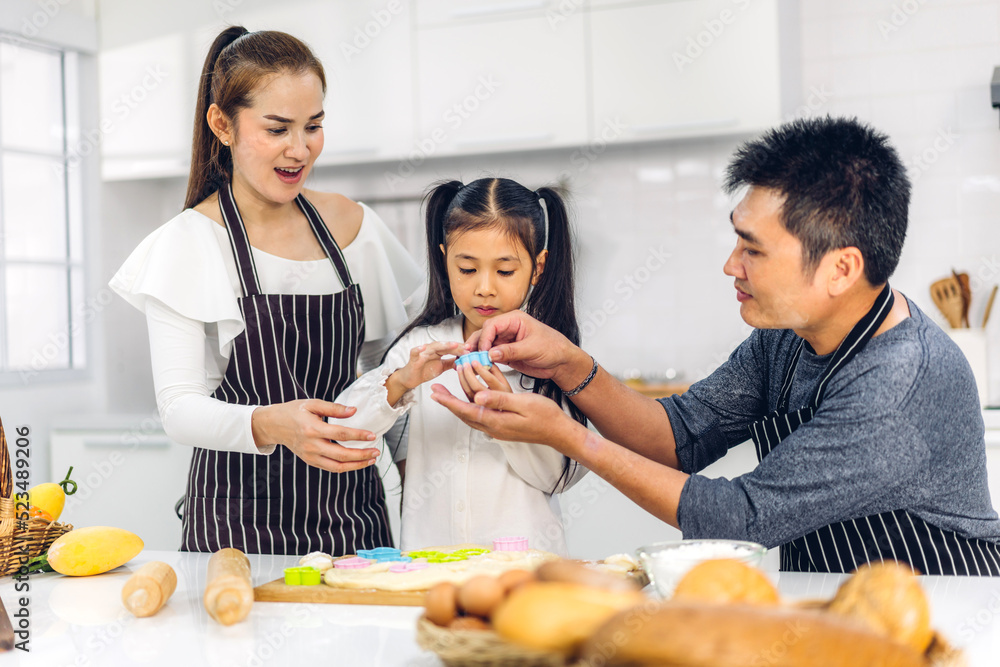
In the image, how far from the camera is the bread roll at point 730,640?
21.9 inches

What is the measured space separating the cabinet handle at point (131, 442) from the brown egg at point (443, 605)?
2693mm

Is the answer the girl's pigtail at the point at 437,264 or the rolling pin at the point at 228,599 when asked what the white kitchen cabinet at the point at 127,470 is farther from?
the rolling pin at the point at 228,599

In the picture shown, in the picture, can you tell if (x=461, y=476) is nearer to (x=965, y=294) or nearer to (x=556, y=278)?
(x=556, y=278)

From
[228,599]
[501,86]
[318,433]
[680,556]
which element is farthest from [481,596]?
[501,86]

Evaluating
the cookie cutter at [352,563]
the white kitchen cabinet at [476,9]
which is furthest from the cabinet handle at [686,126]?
the cookie cutter at [352,563]

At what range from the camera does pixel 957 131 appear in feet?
10.00

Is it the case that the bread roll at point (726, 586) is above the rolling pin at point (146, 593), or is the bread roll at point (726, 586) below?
above

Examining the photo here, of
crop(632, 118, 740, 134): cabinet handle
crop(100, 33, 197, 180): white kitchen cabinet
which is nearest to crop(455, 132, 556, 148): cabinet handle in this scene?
crop(632, 118, 740, 134): cabinet handle

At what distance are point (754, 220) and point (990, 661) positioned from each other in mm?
670

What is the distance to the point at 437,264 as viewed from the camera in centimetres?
173

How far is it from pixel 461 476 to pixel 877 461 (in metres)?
0.73

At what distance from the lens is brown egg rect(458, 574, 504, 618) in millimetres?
707

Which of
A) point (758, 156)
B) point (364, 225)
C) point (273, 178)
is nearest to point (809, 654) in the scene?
point (758, 156)

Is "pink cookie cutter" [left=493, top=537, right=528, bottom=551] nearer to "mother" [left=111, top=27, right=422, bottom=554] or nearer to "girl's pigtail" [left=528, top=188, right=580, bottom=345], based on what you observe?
"mother" [left=111, top=27, right=422, bottom=554]
